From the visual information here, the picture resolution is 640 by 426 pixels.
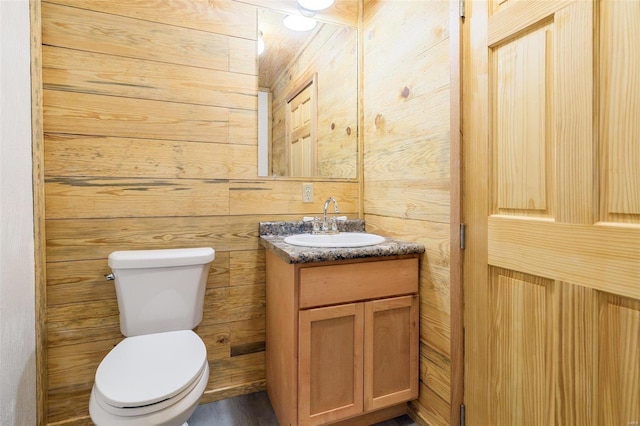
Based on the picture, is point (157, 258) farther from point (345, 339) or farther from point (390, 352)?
point (390, 352)

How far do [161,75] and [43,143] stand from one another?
61 cm

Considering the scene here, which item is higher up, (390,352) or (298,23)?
(298,23)

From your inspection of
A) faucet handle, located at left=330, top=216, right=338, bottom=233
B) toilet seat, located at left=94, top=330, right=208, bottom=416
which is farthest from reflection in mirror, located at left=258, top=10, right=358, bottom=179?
toilet seat, located at left=94, top=330, right=208, bottom=416

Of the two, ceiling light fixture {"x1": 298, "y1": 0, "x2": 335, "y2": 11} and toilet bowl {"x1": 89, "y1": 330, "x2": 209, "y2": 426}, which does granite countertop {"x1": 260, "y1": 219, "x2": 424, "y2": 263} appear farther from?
ceiling light fixture {"x1": 298, "y1": 0, "x2": 335, "y2": 11}

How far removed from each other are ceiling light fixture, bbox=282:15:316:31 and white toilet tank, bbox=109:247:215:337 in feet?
4.49

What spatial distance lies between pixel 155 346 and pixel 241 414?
2.06 feet

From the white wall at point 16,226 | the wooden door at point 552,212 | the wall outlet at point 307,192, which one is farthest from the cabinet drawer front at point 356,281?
the white wall at point 16,226

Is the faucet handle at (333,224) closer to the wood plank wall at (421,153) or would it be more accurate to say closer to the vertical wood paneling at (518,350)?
the wood plank wall at (421,153)

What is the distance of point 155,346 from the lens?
1337mm

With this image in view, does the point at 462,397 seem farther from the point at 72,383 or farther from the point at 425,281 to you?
the point at 72,383

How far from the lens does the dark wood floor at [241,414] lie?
1.58m

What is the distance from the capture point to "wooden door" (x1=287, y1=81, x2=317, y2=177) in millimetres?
1894

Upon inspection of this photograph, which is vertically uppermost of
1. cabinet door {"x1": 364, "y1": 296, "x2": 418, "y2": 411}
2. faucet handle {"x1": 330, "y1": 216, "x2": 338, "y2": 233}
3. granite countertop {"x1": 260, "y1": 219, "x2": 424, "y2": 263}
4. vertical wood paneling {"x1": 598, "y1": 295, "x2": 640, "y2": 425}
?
faucet handle {"x1": 330, "y1": 216, "x2": 338, "y2": 233}

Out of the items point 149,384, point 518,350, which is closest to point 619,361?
point 518,350
